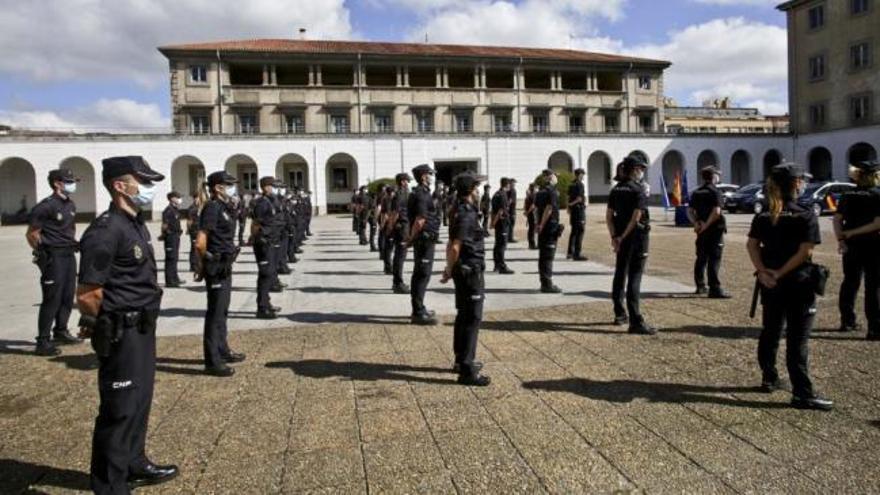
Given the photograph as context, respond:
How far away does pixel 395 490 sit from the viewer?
3494 mm

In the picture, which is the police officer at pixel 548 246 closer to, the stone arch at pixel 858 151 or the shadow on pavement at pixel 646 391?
the shadow on pavement at pixel 646 391

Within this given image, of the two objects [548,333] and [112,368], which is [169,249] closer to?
[548,333]

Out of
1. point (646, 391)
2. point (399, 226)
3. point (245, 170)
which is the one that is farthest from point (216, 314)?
point (245, 170)

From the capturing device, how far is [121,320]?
3.41 meters

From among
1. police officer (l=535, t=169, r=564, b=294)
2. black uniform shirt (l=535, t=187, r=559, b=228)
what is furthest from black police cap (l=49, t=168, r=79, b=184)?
black uniform shirt (l=535, t=187, r=559, b=228)

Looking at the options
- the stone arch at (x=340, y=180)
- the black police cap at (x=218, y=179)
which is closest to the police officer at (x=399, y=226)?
the black police cap at (x=218, y=179)

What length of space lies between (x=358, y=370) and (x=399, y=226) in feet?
17.3

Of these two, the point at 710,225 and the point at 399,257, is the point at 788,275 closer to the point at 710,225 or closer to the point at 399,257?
the point at 710,225

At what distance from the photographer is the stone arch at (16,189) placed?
38.8 meters

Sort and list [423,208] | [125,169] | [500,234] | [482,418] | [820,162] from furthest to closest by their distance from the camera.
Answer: [820,162] → [500,234] → [423,208] → [482,418] → [125,169]

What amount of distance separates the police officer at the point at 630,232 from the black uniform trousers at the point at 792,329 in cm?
213

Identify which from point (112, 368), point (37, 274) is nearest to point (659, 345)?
point (112, 368)

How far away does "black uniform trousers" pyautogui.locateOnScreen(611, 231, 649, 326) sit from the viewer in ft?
22.9

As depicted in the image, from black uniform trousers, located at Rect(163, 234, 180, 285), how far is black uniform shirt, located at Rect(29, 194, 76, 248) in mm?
4832
